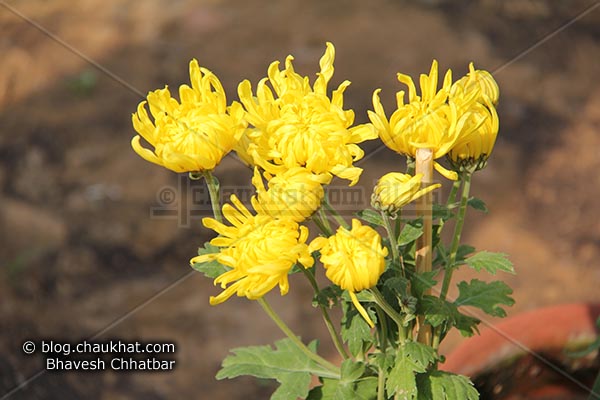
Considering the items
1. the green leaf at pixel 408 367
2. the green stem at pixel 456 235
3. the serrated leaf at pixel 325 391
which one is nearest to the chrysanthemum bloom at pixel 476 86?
the green stem at pixel 456 235

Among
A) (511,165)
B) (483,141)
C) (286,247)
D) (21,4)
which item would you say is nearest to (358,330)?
(286,247)

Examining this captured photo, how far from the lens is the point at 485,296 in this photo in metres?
1.06

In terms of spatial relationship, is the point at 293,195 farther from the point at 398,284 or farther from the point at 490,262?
the point at 490,262

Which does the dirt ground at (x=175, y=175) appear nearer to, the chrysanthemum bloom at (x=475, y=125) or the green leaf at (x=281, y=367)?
the green leaf at (x=281, y=367)

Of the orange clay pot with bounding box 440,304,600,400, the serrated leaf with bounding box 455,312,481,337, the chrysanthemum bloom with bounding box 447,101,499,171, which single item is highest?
the chrysanthemum bloom with bounding box 447,101,499,171

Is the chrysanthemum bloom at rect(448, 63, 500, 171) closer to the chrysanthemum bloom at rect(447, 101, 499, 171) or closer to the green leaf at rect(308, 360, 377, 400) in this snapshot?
the chrysanthemum bloom at rect(447, 101, 499, 171)

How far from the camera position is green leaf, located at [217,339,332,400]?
1.01 meters

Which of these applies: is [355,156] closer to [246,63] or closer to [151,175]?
[151,175]

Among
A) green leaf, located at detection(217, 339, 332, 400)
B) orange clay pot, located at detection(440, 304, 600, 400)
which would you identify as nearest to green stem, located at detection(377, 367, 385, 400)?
green leaf, located at detection(217, 339, 332, 400)
